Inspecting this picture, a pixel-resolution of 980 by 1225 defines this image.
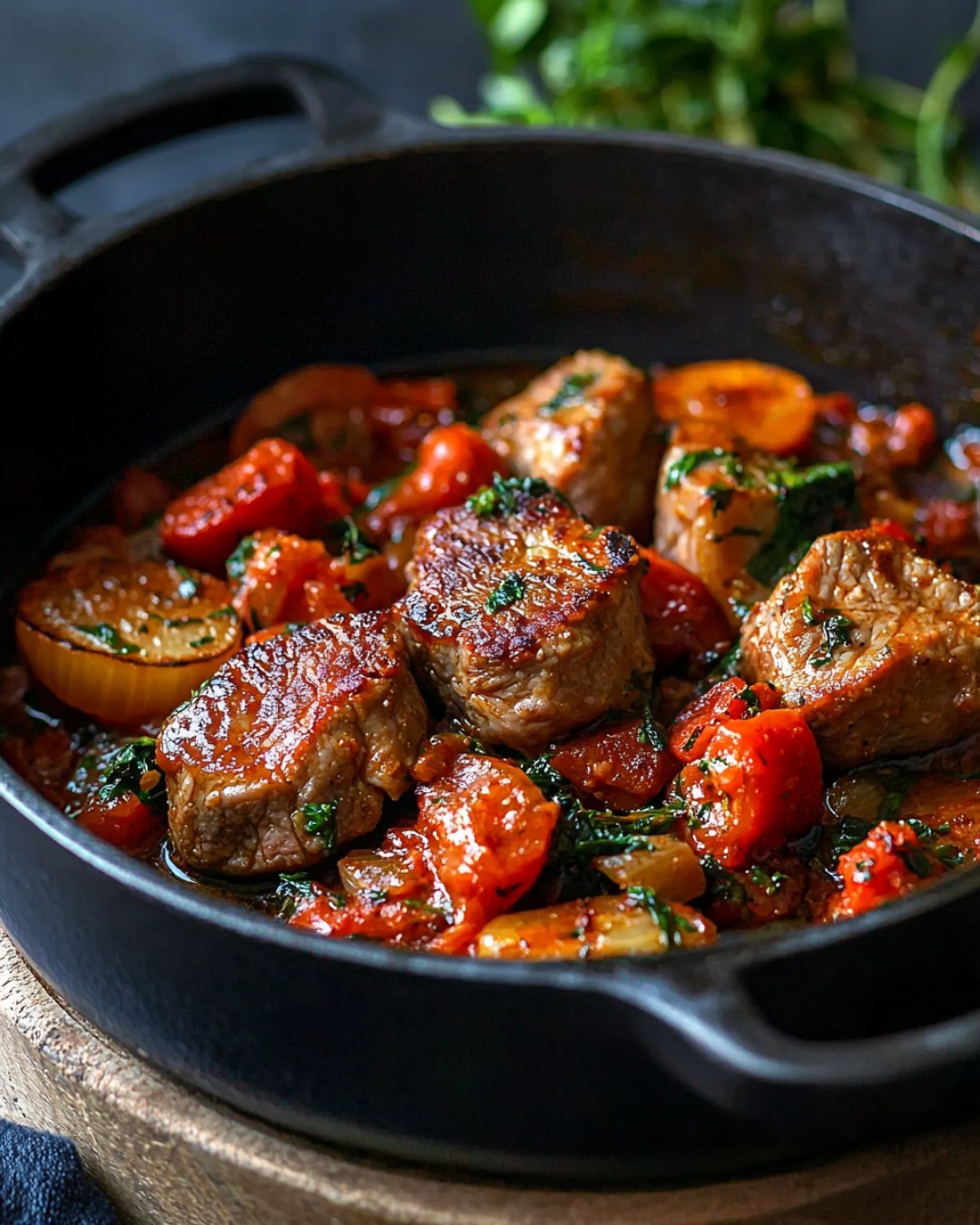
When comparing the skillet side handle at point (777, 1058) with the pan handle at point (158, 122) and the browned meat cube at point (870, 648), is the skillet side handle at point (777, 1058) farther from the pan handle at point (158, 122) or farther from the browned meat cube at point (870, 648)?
the pan handle at point (158, 122)

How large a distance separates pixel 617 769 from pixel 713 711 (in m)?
0.19

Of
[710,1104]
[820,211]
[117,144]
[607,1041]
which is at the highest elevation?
[117,144]

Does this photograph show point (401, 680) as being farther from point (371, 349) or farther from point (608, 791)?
point (371, 349)

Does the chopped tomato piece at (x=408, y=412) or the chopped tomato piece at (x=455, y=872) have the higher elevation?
the chopped tomato piece at (x=408, y=412)

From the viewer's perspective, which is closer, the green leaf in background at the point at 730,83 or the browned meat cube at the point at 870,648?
the browned meat cube at the point at 870,648

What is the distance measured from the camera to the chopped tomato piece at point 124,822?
2.36 metres

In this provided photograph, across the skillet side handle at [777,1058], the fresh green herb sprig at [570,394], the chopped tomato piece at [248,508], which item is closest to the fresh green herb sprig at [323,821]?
the skillet side handle at [777,1058]

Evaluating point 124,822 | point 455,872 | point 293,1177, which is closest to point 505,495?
point 455,872

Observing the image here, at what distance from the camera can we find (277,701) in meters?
2.27

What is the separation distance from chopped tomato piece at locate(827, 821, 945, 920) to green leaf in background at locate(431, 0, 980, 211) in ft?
10.1

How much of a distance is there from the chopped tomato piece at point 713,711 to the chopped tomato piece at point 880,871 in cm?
29

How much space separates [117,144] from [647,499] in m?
1.48

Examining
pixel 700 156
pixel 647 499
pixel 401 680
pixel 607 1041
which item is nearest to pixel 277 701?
pixel 401 680

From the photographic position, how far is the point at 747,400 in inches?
132
